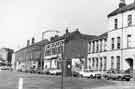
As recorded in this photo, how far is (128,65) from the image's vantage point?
151 ft

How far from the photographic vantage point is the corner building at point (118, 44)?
46125mm

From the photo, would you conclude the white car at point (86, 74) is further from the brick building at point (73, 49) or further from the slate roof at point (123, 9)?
the brick building at point (73, 49)

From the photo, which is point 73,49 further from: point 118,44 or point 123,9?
point 123,9

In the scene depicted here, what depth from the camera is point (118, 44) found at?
4928 centimetres

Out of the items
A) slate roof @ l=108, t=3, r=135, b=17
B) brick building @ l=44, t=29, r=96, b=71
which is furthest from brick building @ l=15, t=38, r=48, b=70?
slate roof @ l=108, t=3, r=135, b=17

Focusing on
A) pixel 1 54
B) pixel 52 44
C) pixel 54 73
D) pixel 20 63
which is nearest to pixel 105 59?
pixel 54 73

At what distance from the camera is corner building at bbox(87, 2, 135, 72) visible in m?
46.1

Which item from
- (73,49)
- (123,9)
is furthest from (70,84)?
(73,49)

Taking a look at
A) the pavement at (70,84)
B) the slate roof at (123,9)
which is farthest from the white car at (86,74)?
the pavement at (70,84)

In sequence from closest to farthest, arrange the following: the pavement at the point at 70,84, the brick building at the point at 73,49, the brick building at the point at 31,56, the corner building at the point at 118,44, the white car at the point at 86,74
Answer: the pavement at the point at 70,84
the white car at the point at 86,74
the corner building at the point at 118,44
the brick building at the point at 73,49
the brick building at the point at 31,56

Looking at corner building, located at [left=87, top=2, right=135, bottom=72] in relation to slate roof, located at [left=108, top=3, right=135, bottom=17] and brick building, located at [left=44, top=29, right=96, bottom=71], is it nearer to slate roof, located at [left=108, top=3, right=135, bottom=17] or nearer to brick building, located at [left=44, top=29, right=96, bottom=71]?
slate roof, located at [left=108, top=3, right=135, bottom=17]

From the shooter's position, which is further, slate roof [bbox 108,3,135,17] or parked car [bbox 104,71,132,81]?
slate roof [bbox 108,3,135,17]

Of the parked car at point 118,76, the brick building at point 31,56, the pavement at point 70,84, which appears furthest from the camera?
the brick building at point 31,56

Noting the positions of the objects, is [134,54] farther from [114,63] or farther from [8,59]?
[8,59]
